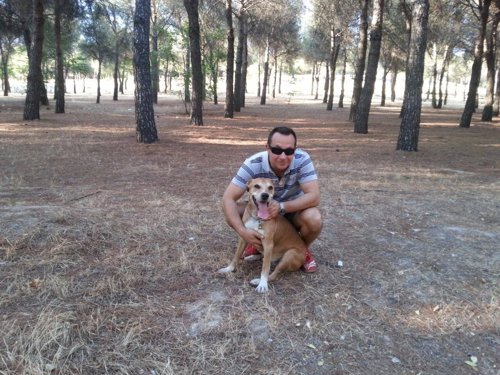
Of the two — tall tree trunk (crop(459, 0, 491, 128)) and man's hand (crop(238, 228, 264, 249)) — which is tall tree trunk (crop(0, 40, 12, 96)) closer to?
tall tree trunk (crop(459, 0, 491, 128))

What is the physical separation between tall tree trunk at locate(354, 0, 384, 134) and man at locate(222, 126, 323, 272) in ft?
38.2

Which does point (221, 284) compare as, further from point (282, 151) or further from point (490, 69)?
point (490, 69)

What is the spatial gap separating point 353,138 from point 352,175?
608 cm

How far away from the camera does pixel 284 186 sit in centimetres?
386

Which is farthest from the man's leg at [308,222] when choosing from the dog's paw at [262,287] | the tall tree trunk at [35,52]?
the tall tree trunk at [35,52]

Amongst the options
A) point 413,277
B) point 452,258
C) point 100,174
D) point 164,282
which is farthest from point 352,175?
point 164,282

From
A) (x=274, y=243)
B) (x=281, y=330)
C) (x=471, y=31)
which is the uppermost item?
(x=471, y=31)

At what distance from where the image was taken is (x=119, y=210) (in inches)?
216

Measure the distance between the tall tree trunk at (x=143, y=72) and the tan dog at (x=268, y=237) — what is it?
26.0ft

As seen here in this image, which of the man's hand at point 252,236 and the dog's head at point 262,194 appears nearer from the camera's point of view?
the dog's head at point 262,194

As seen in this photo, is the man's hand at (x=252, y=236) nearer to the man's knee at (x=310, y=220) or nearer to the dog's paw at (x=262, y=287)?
the dog's paw at (x=262, y=287)

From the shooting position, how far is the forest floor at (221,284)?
271 cm

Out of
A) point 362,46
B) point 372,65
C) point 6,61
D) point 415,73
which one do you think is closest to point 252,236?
point 415,73

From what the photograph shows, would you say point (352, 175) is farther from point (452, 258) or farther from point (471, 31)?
point (471, 31)
